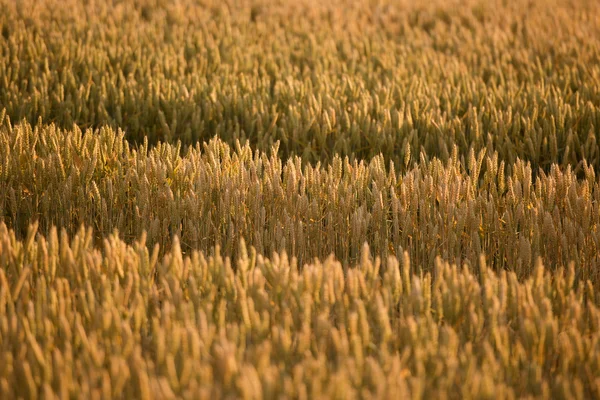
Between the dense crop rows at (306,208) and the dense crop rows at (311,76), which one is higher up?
the dense crop rows at (311,76)

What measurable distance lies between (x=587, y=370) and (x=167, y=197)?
1675 mm

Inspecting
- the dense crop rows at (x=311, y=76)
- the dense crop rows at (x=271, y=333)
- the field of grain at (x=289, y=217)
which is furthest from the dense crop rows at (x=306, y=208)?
the dense crop rows at (x=311, y=76)

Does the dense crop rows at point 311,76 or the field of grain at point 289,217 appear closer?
the field of grain at point 289,217

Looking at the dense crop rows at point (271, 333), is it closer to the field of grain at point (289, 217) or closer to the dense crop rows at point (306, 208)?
the field of grain at point (289, 217)

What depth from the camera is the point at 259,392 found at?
4.65 ft

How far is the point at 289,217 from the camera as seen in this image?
2.64 m

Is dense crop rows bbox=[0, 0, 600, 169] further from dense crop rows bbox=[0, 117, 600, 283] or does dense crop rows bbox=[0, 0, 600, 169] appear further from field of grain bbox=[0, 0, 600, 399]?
dense crop rows bbox=[0, 117, 600, 283]

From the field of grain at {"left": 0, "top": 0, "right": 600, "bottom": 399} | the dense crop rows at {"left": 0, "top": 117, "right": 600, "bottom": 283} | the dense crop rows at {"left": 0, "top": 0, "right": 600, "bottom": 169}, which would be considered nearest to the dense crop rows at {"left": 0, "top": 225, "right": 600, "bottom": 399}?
the field of grain at {"left": 0, "top": 0, "right": 600, "bottom": 399}

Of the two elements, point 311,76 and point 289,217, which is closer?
point 289,217

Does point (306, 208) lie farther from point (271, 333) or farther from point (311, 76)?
point (311, 76)

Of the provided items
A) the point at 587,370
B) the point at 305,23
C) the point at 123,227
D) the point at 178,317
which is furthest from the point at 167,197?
the point at 305,23

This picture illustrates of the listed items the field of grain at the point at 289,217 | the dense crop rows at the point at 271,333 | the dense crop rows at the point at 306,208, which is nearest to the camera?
the dense crop rows at the point at 271,333

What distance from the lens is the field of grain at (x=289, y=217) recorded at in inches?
65.3

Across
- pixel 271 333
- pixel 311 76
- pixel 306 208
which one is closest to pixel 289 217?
pixel 306 208
